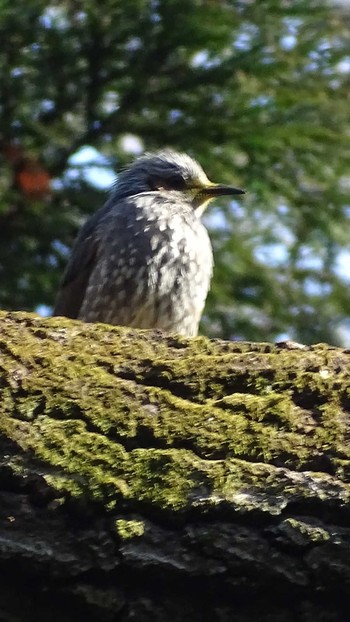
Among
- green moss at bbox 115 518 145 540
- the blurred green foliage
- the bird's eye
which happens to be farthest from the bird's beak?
green moss at bbox 115 518 145 540

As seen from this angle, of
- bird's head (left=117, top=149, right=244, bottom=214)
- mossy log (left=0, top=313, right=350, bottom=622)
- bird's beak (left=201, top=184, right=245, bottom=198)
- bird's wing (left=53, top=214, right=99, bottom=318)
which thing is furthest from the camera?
bird's head (left=117, top=149, right=244, bottom=214)

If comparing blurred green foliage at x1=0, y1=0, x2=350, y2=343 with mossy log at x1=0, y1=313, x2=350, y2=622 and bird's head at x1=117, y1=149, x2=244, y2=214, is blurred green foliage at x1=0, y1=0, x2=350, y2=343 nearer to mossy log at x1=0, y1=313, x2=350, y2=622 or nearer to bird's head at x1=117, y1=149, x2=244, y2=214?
bird's head at x1=117, y1=149, x2=244, y2=214

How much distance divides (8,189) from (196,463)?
3207 millimetres

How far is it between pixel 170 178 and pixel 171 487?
323 centimetres

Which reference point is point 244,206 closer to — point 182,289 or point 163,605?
point 182,289

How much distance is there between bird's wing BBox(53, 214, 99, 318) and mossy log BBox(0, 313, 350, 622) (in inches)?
92.7

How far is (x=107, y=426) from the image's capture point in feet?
7.65

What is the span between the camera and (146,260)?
4590mm

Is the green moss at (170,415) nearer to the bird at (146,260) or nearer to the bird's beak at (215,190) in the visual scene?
the bird at (146,260)

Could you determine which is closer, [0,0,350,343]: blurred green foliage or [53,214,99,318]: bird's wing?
[53,214,99,318]: bird's wing

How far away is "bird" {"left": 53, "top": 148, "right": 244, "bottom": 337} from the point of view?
4.52 m

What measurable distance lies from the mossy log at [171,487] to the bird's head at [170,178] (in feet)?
9.14

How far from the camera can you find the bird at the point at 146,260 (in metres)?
4.52

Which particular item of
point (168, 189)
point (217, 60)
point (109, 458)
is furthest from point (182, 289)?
point (109, 458)
